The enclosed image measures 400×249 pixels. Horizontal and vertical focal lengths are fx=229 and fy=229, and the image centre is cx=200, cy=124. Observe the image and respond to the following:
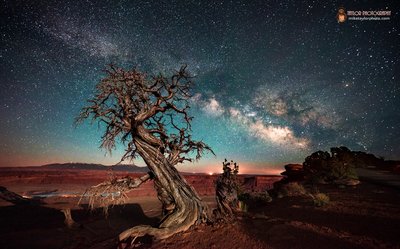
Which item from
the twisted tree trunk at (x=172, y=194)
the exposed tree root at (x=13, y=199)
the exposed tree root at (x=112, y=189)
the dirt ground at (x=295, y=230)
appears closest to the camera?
the dirt ground at (x=295, y=230)

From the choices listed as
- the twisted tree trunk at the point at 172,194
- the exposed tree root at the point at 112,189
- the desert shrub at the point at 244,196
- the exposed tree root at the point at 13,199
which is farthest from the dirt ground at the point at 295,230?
the exposed tree root at the point at 13,199

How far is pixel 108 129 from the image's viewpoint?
350 inches

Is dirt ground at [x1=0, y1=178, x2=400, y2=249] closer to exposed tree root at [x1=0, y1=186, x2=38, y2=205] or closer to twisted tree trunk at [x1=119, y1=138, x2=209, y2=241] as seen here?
twisted tree trunk at [x1=119, y1=138, x2=209, y2=241]

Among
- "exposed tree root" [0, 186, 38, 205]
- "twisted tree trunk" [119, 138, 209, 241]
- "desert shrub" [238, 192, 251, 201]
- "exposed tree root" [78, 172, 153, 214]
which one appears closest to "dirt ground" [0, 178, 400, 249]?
"twisted tree trunk" [119, 138, 209, 241]

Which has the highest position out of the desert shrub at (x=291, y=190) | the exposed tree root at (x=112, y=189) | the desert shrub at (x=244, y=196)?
the exposed tree root at (x=112, y=189)

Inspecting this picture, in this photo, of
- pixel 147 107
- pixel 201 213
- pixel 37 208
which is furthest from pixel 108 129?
pixel 37 208

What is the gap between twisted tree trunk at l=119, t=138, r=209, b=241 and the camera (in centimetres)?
810

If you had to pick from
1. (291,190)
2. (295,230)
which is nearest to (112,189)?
(295,230)

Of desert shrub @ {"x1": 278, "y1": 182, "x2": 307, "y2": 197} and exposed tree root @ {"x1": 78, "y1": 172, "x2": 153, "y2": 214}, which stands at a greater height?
exposed tree root @ {"x1": 78, "y1": 172, "x2": 153, "y2": 214}

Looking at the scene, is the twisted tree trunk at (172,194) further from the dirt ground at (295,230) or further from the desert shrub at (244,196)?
the desert shrub at (244,196)

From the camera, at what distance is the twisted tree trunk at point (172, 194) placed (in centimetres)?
810

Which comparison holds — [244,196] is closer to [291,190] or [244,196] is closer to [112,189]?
[291,190]

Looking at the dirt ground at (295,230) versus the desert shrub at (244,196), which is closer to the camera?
the dirt ground at (295,230)

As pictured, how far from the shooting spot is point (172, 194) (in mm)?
8453
